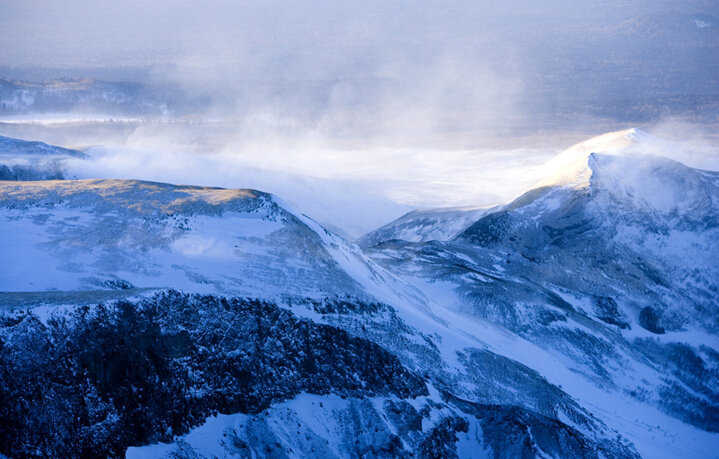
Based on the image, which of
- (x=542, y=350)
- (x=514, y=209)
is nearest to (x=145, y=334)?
(x=542, y=350)

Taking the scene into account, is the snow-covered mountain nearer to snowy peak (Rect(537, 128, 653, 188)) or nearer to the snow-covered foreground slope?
the snow-covered foreground slope

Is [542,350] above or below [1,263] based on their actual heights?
below

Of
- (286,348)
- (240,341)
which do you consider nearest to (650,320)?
(286,348)

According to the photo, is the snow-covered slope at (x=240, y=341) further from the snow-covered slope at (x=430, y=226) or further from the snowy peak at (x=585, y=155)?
the snow-covered slope at (x=430, y=226)

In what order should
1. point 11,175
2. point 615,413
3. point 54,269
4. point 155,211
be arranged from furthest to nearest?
point 11,175, point 615,413, point 155,211, point 54,269

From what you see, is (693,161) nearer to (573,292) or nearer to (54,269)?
(573,292)

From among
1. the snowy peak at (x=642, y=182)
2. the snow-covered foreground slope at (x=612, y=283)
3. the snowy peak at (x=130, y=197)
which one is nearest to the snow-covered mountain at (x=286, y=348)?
the snowy peak at (x=130, y=197)

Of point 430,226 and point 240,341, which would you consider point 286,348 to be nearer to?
point 240,341
